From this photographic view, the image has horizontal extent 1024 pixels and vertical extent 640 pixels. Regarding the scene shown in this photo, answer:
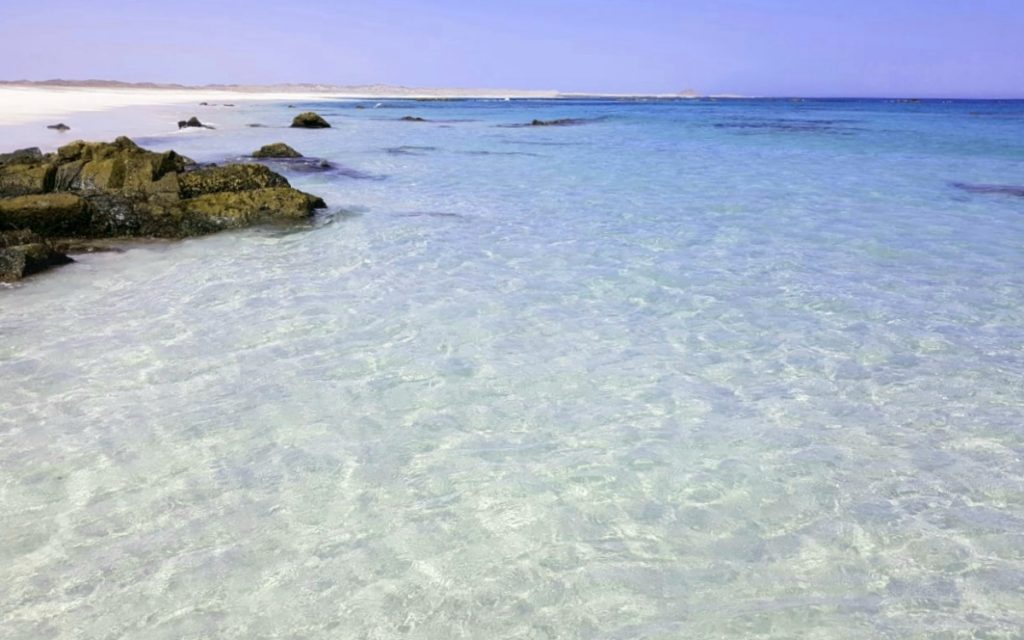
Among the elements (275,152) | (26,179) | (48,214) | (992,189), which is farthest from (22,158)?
(992,189)

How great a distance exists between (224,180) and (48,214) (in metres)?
3.13

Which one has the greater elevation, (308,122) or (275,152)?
(308,122)

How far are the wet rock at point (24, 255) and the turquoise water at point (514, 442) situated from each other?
1.25 ft

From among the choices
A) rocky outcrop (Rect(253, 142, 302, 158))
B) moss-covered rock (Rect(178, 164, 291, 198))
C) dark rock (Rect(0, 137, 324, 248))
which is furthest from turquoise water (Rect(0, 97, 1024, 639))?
rocky outcrop (Rect(253, 142, 302, 158))

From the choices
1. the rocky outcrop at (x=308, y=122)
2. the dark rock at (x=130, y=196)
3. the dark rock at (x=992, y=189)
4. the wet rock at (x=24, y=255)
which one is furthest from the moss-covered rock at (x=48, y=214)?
the rocky outcrop at (x=308, y=122)

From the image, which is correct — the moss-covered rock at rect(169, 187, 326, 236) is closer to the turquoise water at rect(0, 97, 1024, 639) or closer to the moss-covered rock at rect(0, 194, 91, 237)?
the turquoise water at rect(0, 97, 1024, 639)

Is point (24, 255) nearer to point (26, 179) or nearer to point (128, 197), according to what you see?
point (128, 197)

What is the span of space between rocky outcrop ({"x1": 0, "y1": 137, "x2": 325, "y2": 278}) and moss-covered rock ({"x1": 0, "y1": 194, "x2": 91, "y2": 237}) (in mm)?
12

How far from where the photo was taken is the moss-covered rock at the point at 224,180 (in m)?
12.9

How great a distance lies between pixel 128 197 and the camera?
1168 cm

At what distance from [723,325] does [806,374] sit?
133 centimetres

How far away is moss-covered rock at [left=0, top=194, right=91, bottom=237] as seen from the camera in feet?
33.3

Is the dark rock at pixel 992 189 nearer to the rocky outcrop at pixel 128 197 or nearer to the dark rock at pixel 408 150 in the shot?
the rocky outcrop at pixel 128 197

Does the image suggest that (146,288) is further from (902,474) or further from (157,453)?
(902,474)
